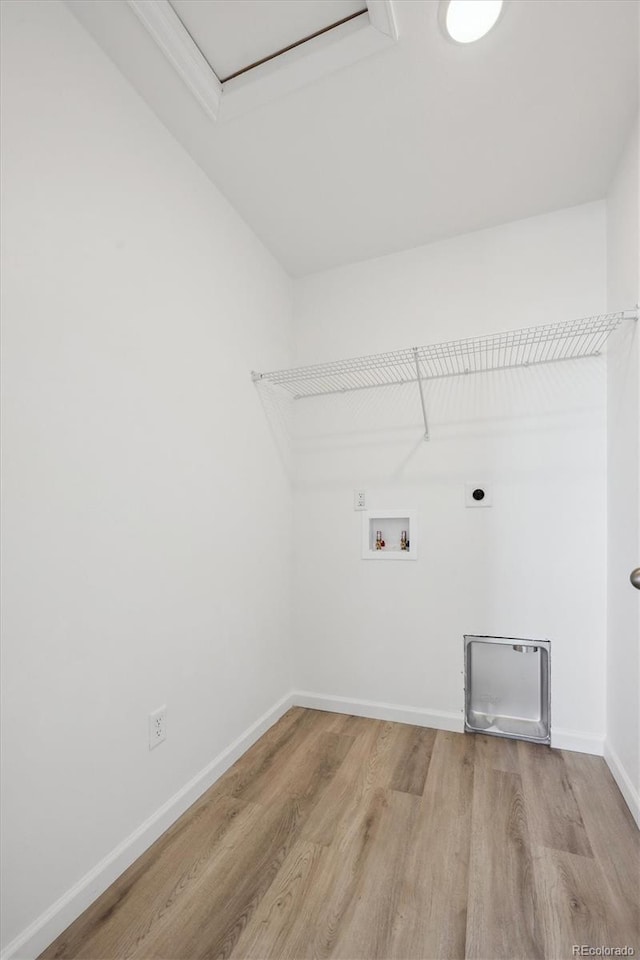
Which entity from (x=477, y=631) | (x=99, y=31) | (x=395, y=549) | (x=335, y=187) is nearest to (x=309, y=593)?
(x=395, y=549)

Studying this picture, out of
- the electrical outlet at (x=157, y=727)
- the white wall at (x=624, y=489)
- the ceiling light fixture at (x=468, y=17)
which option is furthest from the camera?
the white wall at (x=624, y=489)

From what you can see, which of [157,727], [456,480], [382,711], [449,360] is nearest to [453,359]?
[449,360]

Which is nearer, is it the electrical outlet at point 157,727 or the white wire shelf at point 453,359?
the electrical outlet at point 157,727

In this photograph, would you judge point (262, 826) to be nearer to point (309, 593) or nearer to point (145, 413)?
point (309, 593)

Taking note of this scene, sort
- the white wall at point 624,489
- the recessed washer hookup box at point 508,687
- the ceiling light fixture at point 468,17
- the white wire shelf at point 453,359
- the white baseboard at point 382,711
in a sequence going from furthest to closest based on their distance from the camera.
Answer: the white baseboard at point 382,711, the recessed washer hookup box at point 508,687, the white wire shelf at point 453,359, the white wall at point 624,489, the ceiling light fixture at point 468,17

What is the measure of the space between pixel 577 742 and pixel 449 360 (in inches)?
69.9

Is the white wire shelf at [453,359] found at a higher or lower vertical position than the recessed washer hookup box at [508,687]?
higher

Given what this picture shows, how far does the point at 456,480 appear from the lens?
2.12 metres

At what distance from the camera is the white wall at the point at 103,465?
1.04 meters

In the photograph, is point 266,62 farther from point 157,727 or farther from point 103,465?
point 157,727

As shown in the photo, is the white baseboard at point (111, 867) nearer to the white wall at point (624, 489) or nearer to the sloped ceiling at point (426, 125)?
the white wall at point (624, 489)

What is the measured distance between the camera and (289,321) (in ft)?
8.16

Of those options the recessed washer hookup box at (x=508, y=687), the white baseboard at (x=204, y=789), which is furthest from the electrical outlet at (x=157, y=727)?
the recessed washer hookup box at (x=508, y=687)

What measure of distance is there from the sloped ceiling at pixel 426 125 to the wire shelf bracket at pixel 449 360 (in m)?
0.60
